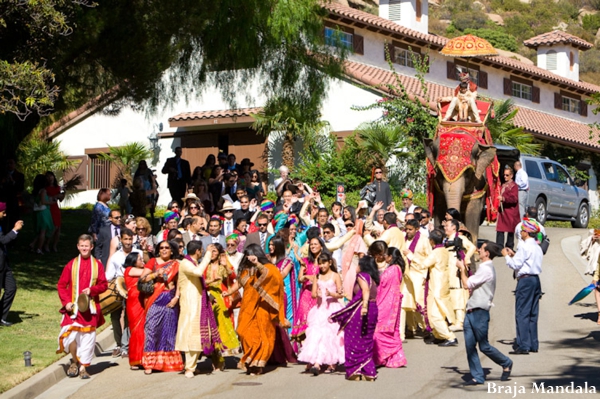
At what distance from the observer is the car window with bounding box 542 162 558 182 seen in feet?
85.3

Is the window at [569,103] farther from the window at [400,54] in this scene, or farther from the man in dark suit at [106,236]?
the man in dark suit at [106,236]

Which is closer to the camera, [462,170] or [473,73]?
[462,170]

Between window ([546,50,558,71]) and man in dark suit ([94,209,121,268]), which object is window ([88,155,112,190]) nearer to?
man in dark suit ([94,209,121,268])

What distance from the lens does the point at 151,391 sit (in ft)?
34.7

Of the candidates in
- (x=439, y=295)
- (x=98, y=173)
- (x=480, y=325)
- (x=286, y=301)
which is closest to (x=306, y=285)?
(x=286, y=301)

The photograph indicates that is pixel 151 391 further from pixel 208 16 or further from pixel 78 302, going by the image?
pixel 208 16

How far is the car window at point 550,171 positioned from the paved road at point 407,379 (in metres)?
12.3

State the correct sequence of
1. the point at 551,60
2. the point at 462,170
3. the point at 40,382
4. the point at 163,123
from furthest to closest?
the point at 551,60, the point at 163,123, the point at 462,170, the point at 40,382

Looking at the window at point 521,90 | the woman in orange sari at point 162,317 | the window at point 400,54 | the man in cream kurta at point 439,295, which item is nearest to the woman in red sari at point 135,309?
the woman in orange sari at point 162,317

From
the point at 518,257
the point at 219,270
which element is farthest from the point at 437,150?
the point at 219,270

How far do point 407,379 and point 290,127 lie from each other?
61.8ft

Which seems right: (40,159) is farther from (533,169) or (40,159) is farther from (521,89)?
(521,89)

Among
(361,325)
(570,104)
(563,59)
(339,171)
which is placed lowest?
(361,325)

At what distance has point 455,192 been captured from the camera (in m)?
18.7
